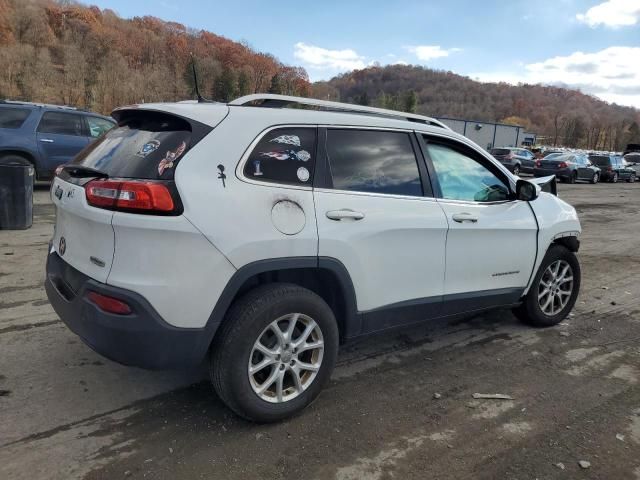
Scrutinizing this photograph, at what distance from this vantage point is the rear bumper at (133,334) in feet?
8.38

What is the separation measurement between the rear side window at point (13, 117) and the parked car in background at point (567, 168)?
21.8 meters

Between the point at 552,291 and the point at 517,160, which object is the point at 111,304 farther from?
the point at 517,160

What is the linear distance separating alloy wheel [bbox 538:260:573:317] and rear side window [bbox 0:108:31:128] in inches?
403

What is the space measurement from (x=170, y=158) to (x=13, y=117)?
31.1 feet

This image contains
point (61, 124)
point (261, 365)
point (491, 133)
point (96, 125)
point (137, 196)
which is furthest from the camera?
point (491, 133)

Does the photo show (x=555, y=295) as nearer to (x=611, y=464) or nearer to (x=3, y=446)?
(x=611, y=464)

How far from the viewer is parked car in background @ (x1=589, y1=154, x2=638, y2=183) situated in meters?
28.6

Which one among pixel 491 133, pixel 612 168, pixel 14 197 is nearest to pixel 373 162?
pixel 14 197

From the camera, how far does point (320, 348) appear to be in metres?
3.10

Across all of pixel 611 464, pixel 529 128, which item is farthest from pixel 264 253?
pixel 529 128

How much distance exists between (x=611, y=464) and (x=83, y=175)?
3351 mm

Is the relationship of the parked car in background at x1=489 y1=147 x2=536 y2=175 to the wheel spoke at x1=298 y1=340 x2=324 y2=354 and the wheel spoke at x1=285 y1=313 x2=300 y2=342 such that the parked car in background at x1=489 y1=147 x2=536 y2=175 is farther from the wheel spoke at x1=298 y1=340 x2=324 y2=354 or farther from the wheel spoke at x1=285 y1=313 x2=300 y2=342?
the wheel spoke at x1=285 y1=313 x2=300 y2=342

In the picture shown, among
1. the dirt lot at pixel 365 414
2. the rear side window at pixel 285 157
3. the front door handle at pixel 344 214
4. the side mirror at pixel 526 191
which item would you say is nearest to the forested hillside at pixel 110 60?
the side mirror at pixel 526 191

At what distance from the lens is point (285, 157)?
Answer: 299 centimetres
